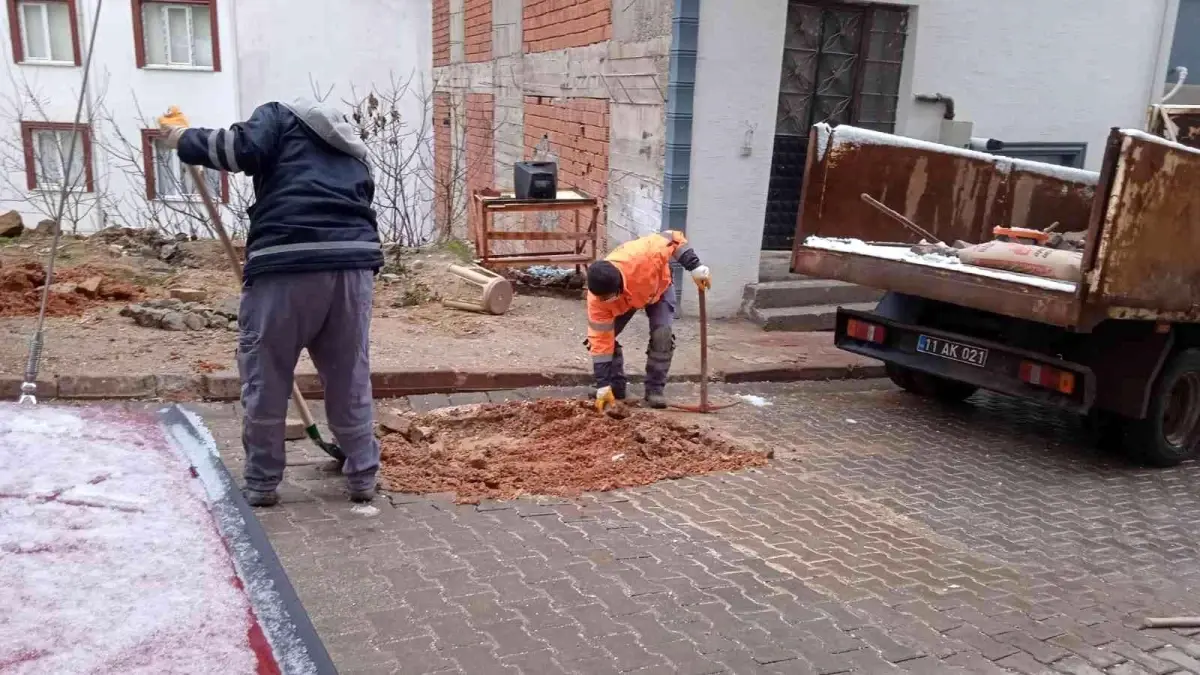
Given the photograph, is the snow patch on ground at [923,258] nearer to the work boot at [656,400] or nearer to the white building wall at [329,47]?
the work boot at [656,400]

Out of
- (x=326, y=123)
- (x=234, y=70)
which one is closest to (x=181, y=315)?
(x=326, y=123)

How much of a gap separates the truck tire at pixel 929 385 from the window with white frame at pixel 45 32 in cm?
2125

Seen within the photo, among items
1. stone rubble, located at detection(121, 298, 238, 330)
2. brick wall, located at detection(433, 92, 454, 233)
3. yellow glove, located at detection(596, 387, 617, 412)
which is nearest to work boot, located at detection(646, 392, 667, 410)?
yellow glove, located at detection(596, 387, 617, 412)

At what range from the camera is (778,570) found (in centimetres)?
396

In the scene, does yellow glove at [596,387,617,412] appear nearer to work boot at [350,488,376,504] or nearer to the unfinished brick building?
work boot at [350,488,376,504]

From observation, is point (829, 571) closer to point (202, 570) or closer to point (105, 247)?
point (202, 570)

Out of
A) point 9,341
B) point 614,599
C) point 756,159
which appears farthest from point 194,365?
point 756,159

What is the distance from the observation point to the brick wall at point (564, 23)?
9742 millimetres

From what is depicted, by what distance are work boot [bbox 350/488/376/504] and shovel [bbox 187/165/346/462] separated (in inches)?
12.8

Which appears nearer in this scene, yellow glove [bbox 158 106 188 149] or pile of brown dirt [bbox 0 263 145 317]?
yellow glove [bbox 158 106 188 149]

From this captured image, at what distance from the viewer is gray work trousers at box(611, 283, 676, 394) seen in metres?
6.23

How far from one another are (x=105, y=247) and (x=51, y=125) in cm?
1314

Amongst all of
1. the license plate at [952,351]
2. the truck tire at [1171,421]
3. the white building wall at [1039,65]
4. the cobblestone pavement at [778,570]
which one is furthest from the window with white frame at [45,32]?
the truck tire at [1171,421]

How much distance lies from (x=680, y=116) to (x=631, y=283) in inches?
111
